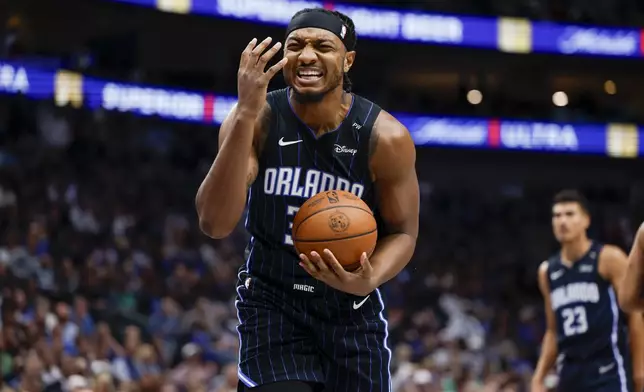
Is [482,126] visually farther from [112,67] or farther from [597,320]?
[597,320]

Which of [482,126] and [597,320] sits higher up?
[482,126]

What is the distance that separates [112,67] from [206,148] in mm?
2079

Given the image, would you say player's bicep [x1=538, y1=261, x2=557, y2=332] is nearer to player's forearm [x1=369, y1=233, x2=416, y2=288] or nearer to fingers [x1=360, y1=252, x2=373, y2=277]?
player's forearm [x1=369, y1=233, x2=416, y2=288]

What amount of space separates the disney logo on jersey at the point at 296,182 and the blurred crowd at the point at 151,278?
4541mm

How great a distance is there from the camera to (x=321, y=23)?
12.6ft

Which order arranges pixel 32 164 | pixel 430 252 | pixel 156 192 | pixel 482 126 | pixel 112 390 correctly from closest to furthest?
pixel 112 390 → pixel 32 164 → pixel 156 192 → pixel 430 252 → pixel 482 126

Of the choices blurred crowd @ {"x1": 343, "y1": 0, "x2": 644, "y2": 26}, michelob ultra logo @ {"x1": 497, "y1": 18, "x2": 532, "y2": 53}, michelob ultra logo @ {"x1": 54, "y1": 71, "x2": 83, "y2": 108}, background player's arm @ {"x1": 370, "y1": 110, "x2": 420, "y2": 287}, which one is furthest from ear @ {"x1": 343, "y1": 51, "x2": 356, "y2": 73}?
michelob ultra logo @ {"x1": 497, "y1": 18, "x2": 532, "y2": 53}

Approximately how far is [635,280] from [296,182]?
1411 millimetres

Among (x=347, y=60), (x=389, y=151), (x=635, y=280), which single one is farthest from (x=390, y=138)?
(x=635, y=280)

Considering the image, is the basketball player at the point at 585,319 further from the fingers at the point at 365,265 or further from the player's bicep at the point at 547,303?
the fingers at the point at 365,265

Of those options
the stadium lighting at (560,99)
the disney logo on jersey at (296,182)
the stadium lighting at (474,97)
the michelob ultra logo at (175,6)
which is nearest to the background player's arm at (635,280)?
the disney logo on jersey at (296,182)

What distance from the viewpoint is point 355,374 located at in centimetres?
380

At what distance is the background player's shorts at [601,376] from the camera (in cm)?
621

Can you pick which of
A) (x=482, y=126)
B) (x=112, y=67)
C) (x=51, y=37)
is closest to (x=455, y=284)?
(x=482, y=126)
